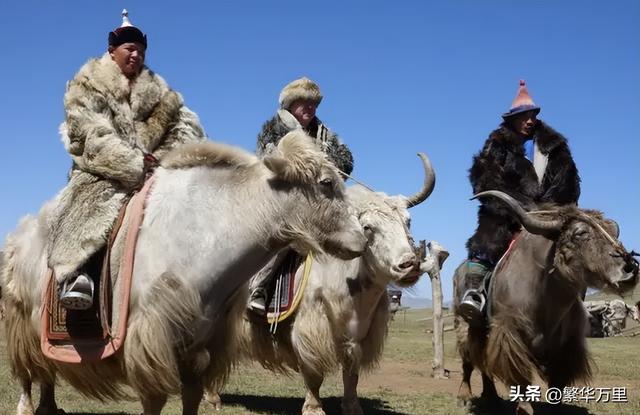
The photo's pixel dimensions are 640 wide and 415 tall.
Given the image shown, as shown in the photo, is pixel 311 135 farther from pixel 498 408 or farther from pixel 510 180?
pixel 498 408

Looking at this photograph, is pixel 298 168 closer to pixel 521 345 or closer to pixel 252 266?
pixel 252 266

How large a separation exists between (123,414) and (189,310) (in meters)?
3.39

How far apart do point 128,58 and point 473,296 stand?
379 centimetres

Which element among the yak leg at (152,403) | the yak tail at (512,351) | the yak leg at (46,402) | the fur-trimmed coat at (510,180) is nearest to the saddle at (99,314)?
the yak leg at (152,403)

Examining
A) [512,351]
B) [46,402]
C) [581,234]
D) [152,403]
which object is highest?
[581,234]

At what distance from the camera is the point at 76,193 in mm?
3920

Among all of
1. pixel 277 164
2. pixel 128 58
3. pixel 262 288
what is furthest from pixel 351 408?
pixel 128 58

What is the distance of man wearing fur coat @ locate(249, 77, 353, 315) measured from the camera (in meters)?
6.15

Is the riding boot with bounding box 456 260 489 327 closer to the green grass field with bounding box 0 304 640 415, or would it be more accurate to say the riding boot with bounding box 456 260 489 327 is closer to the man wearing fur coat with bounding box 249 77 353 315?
the green grass field with bounding box 0 304 640 415

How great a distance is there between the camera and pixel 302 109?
6449 mm

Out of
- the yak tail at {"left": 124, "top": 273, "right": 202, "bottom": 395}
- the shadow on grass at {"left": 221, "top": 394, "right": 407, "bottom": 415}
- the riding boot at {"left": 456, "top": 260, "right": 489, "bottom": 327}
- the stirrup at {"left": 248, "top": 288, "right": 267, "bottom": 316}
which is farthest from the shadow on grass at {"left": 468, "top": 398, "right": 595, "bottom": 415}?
the yak tail at {"left": 124, "top": 273, "right": 202, "bottom": 395}

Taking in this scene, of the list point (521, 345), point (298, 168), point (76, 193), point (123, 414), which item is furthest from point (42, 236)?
point (521, 345)

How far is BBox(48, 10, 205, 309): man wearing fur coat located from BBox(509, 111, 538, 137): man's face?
144 inches

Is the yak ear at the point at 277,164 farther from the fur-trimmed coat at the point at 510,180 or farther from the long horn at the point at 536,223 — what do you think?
the fur-trimmed coat at the point at 510,180
